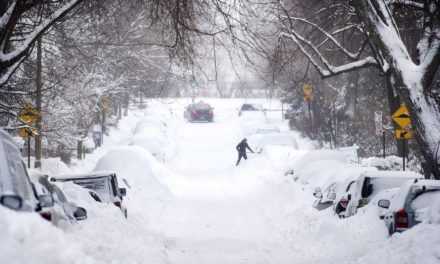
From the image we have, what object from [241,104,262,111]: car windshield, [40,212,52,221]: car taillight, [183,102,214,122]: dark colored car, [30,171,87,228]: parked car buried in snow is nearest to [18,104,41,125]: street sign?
[30,171,87,228]: parked car buried in snow

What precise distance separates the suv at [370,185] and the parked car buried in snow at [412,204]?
314 centimetres

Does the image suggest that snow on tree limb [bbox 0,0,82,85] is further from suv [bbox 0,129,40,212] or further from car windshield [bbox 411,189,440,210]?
suv [bbox 0,129,40,212]

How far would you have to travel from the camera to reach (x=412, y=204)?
1100 cm

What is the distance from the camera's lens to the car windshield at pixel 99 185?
15.4 meters

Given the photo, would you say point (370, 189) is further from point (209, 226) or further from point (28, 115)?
point (28, 115)

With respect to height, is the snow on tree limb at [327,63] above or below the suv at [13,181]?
above

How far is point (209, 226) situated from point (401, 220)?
7680mm

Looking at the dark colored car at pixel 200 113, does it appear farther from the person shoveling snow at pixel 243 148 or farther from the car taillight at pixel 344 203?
the car taillight at pixel 344 203

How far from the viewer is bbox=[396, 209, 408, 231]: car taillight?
35.5 ft

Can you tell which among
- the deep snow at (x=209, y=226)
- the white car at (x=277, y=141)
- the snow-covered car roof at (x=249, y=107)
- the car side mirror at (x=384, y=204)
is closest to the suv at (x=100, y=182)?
the deep snow at (x=209, y=226)

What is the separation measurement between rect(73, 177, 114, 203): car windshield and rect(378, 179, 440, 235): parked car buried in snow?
21.1 ft

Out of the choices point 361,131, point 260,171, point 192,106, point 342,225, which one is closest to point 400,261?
point 342,225

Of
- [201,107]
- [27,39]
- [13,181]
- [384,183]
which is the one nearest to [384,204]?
[384,183]

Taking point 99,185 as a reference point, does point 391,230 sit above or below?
above
